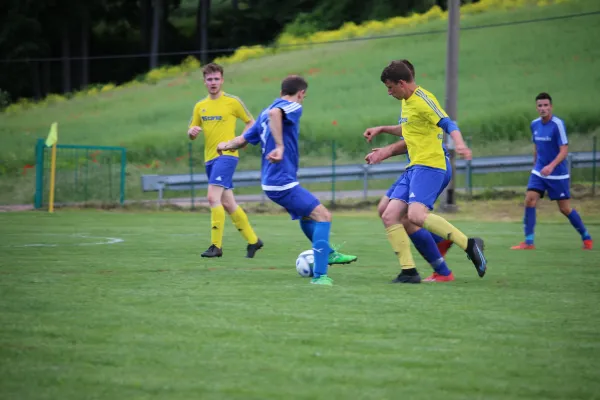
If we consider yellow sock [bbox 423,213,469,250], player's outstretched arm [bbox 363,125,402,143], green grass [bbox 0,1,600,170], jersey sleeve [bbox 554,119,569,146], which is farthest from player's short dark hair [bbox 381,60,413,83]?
green grass [bbox 0,1,600,170]

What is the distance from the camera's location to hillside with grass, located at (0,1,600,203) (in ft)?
122

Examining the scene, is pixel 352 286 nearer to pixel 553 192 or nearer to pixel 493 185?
A: pixel 553 192

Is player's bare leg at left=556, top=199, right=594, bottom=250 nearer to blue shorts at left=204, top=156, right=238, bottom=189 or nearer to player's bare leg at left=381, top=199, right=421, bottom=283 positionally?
blue shorts at left=204, top=156, right=238, bottom=189

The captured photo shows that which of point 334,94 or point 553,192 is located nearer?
point 553,192

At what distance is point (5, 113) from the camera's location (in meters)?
49.4

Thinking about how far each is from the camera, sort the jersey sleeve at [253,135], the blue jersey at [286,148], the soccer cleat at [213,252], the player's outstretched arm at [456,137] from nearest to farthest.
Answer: the player's outstretched arm at [456,137] < the blue jersey at [286,148] < the jersey sleeve at [253,135] < the soccer cleat at [213,252]

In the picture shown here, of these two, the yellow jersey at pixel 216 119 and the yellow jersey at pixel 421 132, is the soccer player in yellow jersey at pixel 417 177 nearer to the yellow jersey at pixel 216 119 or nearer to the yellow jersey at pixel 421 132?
the yellow jersey at pixel 421 132

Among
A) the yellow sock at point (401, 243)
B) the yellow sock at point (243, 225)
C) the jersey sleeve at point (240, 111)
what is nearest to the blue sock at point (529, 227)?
the yellow sock at point (243, 225)

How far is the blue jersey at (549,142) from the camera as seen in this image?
45.1 ft

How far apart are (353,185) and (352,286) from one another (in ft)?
67.0

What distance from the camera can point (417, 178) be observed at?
8961mm

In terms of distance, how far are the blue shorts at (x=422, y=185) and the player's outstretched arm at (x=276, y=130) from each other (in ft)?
3.54

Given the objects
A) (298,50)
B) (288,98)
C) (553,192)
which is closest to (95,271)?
(288,98)

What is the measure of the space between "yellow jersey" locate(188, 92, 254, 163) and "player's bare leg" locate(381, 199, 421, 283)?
3.53 meters
